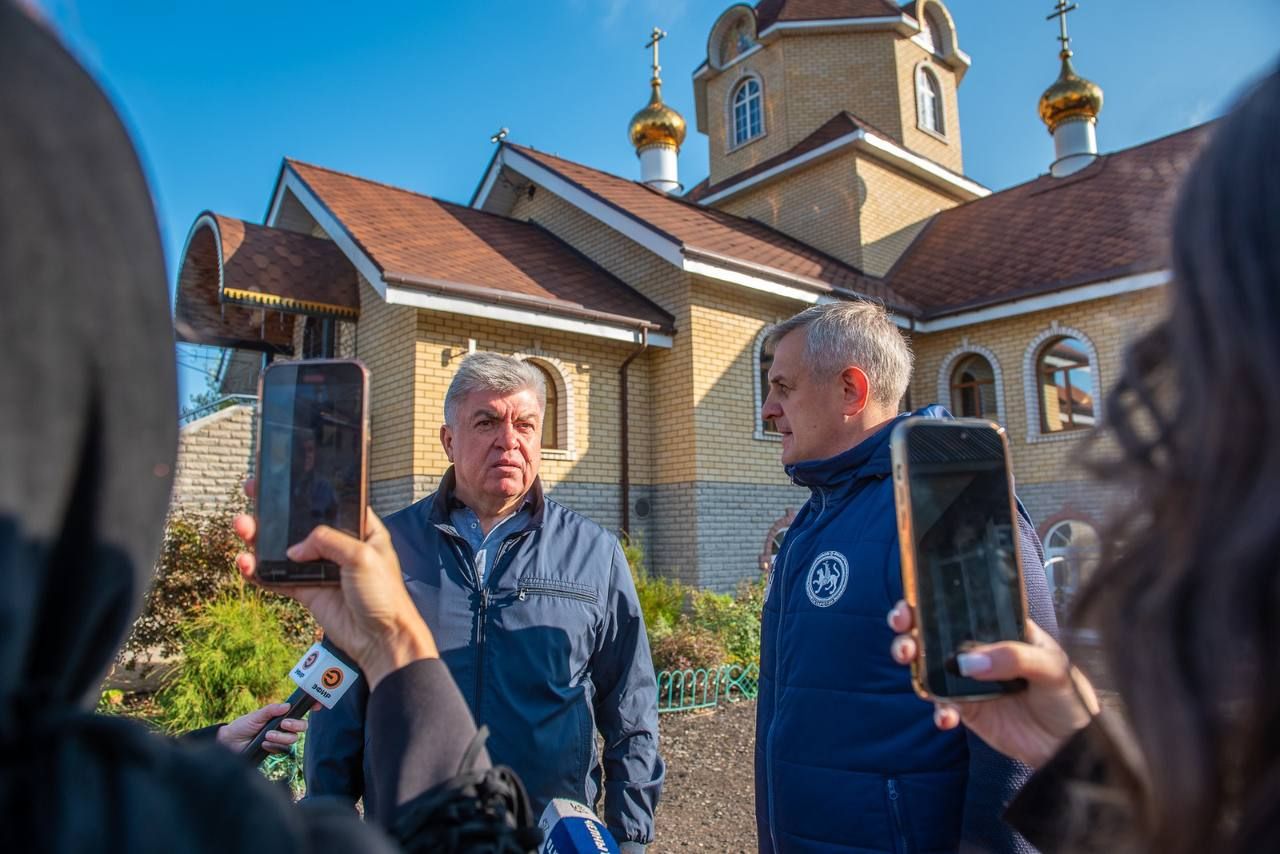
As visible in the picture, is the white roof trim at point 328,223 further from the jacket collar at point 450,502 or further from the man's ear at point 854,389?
the man's ear at point 854,389

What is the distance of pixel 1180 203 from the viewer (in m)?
0.71

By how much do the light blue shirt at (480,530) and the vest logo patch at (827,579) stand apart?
92 centimetres

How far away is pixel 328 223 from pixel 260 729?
1014cm

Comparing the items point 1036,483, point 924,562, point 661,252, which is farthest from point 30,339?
point 1036,483

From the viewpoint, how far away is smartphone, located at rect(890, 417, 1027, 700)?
3.99ft

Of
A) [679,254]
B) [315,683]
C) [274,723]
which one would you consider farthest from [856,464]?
[679,254]

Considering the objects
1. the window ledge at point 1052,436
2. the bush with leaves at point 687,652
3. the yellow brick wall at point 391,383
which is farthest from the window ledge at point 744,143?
the bush with leaves at point 687,652

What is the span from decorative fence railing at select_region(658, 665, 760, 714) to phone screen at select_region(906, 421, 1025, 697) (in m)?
5.82

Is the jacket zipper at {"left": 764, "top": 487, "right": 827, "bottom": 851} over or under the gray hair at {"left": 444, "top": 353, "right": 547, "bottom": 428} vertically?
under

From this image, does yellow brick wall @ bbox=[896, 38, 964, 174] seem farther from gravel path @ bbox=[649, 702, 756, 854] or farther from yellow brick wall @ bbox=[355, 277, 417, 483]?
gravel path @ bbox=[649, 702, 756, 854]

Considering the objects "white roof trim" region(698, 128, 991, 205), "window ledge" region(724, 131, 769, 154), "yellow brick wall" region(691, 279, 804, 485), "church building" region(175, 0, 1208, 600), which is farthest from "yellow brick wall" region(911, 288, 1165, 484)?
"window ledge" region(724, 131, 769, 154)

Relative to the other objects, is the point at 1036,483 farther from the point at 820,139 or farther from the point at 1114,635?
the point at 1114,635

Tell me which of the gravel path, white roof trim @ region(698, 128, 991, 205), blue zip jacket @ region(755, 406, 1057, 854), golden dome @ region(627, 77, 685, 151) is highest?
golden dome @ region(627, 77, 685, 151)

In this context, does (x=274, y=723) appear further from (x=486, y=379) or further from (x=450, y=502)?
(x=486, y=379)
